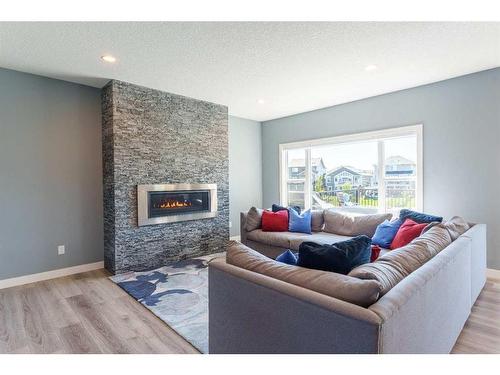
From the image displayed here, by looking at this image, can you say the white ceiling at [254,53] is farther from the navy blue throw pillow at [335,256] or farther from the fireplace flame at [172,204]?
the navy blue throw pillow at [335,256]

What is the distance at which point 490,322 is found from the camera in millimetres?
2396

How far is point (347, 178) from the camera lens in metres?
5.11

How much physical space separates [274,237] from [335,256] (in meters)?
2.62

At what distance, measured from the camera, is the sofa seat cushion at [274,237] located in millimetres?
3934

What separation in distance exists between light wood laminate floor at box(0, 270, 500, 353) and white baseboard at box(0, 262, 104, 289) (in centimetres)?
13

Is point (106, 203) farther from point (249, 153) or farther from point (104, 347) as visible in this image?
point (249, 153)

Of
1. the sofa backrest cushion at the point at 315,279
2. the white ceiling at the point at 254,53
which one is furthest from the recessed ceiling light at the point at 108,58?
the sofa backrest cushion at the point at 315,279

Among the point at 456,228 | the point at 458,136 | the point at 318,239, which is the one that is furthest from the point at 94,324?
the point at 458,136

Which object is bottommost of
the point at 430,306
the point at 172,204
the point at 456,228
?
the point at 430,306

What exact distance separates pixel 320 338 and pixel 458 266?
1.50 metres

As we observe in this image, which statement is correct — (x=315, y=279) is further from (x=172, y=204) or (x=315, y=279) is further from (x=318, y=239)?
(x=172, y=204)

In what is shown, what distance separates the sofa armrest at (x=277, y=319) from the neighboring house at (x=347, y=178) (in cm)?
378

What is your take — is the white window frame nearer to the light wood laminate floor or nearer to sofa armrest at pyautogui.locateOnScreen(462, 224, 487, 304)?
sofa armrest at pyautogui.locateOnScreen(462, 224, 487, 304)
